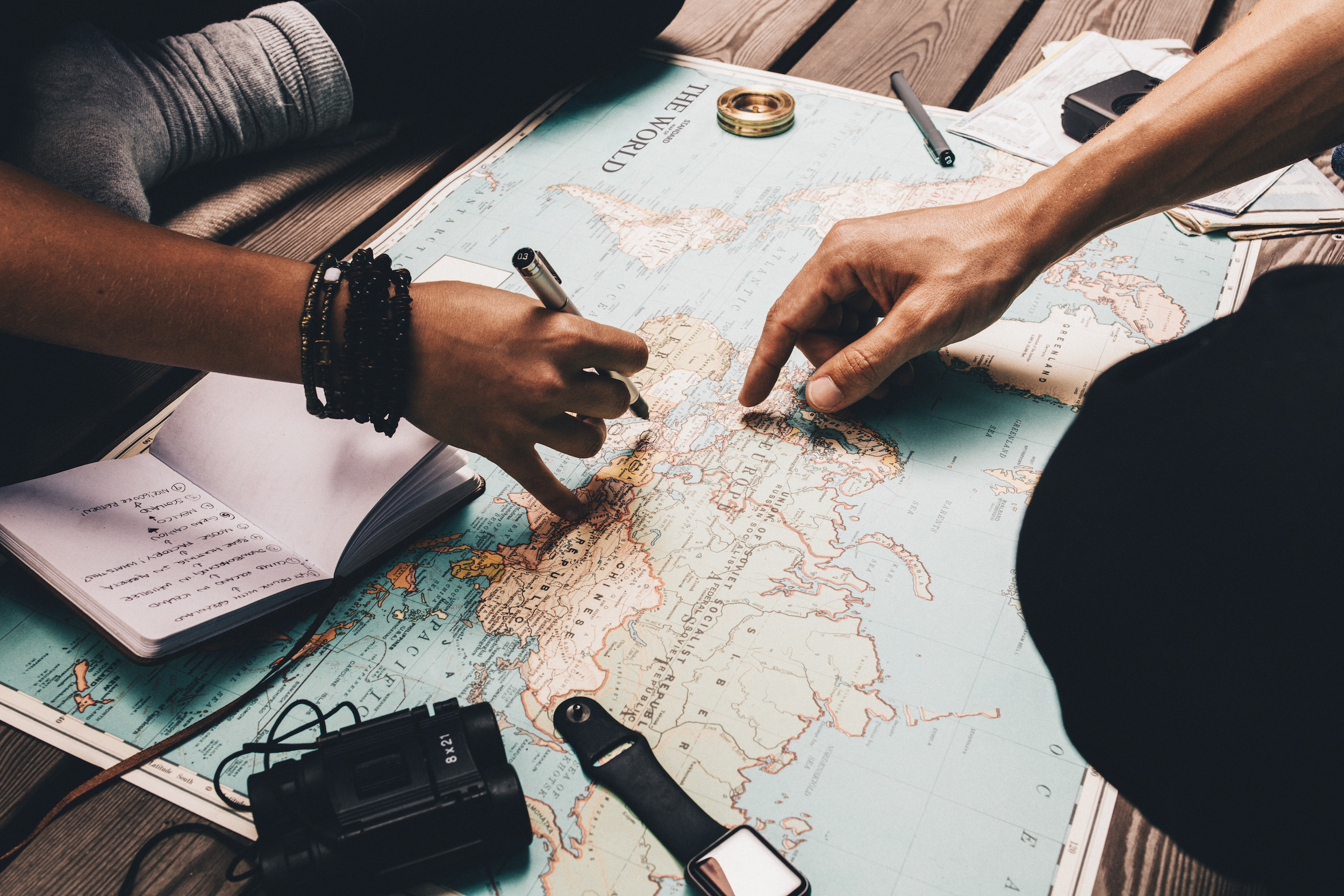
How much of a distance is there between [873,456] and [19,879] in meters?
0.91

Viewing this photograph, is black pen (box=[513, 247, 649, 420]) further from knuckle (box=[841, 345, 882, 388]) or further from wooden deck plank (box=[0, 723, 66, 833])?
wooden deck plank (box=[0, 723, 66, 833])

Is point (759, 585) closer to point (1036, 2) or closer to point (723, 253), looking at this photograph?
point (723, 253)

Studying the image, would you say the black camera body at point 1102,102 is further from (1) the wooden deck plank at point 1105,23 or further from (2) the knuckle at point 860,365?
(2) the knuckle at point 860,365

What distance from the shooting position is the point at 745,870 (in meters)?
0.61

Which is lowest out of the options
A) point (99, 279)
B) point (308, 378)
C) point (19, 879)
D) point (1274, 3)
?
point (19, 879)

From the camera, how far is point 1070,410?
0.94 metres

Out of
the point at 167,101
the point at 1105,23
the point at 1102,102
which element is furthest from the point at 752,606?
the point at 1105,23

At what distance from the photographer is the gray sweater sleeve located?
3.51 feet

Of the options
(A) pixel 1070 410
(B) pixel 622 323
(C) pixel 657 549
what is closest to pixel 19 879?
(C) pixel 657 549

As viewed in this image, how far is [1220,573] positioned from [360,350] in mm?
725

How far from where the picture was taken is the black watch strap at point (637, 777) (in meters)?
0.64

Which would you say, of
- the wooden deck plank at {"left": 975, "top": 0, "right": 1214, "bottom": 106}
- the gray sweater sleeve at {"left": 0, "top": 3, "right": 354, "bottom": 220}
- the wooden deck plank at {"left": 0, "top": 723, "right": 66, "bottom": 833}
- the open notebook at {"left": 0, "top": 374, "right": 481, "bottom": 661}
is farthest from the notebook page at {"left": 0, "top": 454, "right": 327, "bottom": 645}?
the wooden deck plank at {"left": 975, "top": 0, "right": 1214, "bottom": 106}

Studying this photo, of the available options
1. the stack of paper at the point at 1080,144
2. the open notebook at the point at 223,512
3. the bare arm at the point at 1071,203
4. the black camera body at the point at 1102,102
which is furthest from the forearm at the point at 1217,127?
the open notebook at the point at 223,512

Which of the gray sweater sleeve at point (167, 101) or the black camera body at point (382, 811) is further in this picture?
the gray sweater sleeve at point (167, 101)
